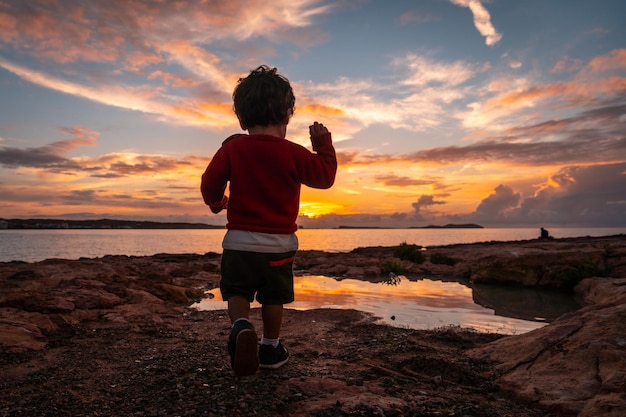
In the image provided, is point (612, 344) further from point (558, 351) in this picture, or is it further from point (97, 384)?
point (97, 384)

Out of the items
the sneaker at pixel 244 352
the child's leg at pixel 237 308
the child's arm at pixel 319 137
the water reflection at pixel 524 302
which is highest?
the child's arm at pixel 319 137

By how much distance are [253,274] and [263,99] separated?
4.75 feet

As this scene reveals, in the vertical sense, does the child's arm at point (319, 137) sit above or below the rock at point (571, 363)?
above

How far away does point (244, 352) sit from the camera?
2943 millimetres

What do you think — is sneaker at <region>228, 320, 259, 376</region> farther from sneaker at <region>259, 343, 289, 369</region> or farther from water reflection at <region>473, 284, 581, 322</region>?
water reflection at <region>473, 284, 581, 322</region>

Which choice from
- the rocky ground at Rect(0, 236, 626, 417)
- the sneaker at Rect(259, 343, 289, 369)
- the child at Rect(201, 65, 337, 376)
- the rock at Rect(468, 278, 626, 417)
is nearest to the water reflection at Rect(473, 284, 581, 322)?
the rocky ground at Rect(0, 236, 626, 417)

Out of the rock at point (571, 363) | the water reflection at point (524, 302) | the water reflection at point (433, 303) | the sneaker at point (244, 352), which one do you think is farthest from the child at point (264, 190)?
the water reflection at point (524, 302)

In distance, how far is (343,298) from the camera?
898 cm

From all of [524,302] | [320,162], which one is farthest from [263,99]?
[524,302]

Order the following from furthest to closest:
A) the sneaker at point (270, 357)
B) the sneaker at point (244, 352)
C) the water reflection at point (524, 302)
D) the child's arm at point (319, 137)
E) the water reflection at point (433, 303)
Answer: the water reflection at point (524, 302) → the water reflection at point (433, 303) → the child's arm at point (319, 137) → the sneaker at point (270, 357) → the sneaker at point (244, 352)

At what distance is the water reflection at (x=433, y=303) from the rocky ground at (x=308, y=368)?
112 centimetres

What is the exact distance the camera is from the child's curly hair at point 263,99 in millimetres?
3463

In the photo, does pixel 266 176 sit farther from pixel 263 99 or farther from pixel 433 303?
pixel 433 303

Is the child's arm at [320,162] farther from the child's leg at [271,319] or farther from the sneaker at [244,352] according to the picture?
the sneaker at [244,352]
